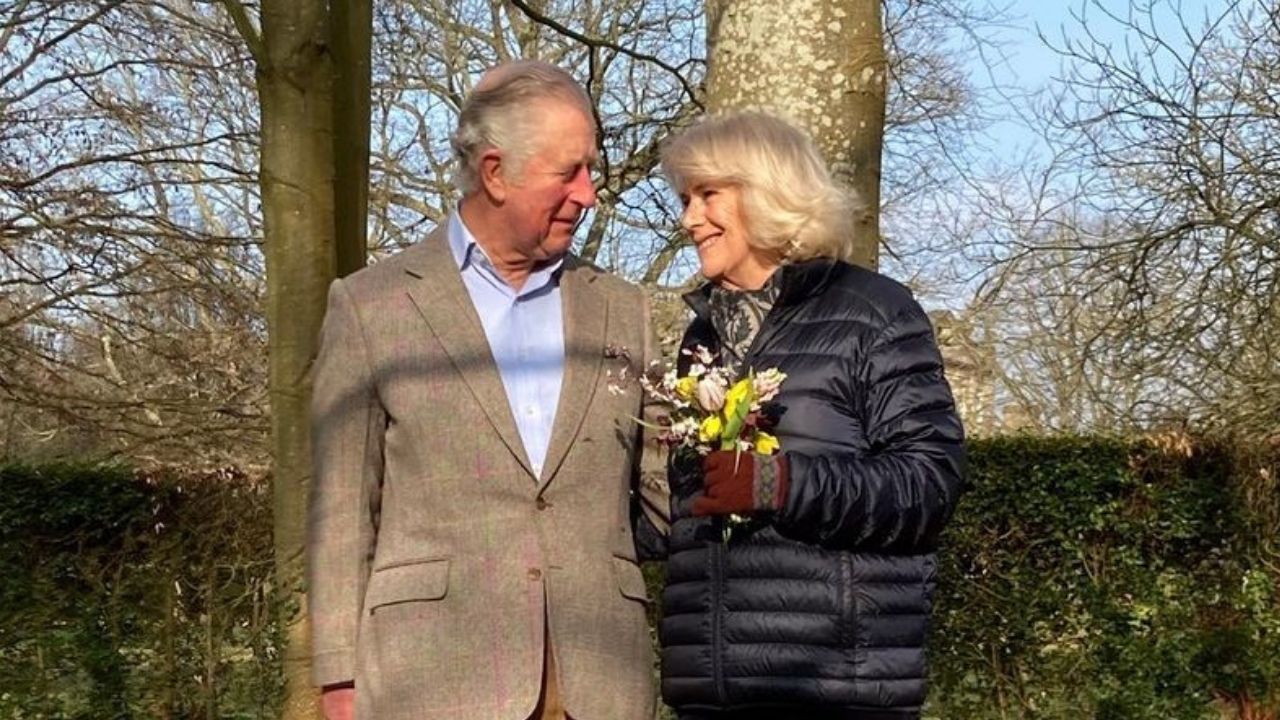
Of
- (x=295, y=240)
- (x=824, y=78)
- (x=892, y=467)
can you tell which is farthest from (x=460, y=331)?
(x=295, y=240)

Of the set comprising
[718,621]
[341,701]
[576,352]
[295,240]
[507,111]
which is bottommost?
[341,701]

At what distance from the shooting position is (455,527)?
9.29 ft

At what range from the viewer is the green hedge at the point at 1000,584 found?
708 cm

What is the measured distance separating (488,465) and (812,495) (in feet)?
1.90

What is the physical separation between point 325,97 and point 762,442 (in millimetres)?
3523

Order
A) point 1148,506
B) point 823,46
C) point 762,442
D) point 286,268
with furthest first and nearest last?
1. point 1148,506
2. point 286,268
3. point 823,46
4. point 762,442

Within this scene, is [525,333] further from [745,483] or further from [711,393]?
[745,483]

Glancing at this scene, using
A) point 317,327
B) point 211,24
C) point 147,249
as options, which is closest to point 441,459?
point 317,327

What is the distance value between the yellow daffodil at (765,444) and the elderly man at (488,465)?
33cm

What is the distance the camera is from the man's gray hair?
292 cm

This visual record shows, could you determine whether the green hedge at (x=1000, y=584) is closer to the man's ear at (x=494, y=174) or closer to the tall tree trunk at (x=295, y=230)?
the tall tree trunk at (x=295, y=230)

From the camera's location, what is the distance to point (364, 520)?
114 inches

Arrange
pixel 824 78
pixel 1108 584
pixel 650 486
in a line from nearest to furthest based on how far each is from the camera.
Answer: pixel 650 486, pixel 824 78, pixel 1108 584

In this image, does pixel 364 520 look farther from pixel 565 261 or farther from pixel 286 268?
pixel 286 268
